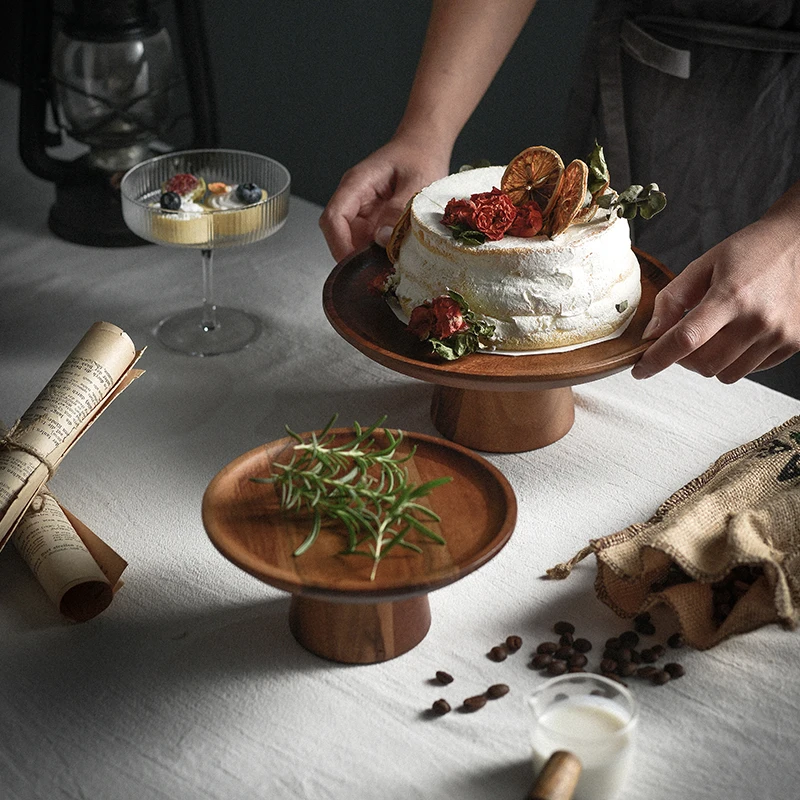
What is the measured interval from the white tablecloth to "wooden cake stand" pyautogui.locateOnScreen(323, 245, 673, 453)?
0.04 metres

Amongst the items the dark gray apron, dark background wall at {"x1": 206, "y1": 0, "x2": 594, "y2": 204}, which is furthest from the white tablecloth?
dark background wall at {"x1": 206, "y1": 0, "x2": 594, "y2": 204}

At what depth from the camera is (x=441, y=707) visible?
104 cm

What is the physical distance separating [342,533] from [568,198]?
533mm

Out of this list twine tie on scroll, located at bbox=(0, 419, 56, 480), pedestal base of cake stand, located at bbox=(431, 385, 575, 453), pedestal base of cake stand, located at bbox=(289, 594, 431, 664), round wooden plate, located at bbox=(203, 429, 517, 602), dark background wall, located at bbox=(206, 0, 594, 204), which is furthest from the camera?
dark background wall, located at bbox=(206, 0, 594, 204)

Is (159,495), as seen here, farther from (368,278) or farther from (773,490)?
(773,490)

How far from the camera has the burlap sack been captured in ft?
3.62

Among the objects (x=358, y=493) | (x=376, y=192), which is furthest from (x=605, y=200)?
(x=358, y=493)

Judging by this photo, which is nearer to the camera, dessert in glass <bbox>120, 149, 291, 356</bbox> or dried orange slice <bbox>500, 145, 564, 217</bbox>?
dried orange slice <bbox>500, 145, 564, 217</bbox>

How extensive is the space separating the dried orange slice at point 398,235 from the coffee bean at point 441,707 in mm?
641

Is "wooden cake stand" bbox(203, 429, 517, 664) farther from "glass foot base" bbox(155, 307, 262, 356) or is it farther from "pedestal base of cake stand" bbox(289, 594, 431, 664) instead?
"glass foot base" bbox(155, 307, 262, 356)

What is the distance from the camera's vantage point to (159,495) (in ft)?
4.49

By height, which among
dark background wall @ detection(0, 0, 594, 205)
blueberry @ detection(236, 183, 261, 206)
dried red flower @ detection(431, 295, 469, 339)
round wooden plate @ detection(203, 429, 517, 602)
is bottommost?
dark background wall @ detection(0, 0, 594, 205)

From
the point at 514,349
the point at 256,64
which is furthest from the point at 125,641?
the point at 256,64

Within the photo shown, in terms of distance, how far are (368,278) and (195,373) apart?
319mm
